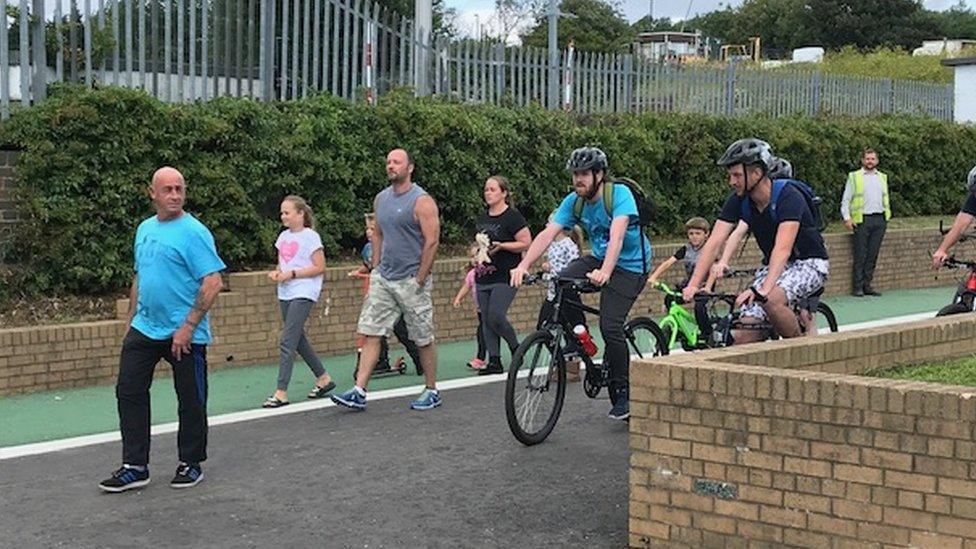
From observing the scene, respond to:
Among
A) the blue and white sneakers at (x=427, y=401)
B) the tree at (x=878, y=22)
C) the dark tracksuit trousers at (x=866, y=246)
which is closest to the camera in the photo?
the blue and white sneakers at (x=427, y=401)

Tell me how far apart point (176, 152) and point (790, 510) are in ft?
25.3

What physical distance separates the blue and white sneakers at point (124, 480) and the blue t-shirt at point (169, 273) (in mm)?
750

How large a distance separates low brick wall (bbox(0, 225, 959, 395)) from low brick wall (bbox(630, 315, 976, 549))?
5751 millimetres

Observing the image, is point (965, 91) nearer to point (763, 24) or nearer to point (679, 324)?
point (679, 324)

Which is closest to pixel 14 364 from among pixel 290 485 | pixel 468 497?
pixel 290 485

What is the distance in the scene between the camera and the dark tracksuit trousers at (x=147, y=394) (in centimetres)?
725

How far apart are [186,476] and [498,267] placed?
4218 mm

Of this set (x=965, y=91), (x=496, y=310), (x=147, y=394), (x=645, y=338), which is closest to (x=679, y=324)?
(x=645, y=338)

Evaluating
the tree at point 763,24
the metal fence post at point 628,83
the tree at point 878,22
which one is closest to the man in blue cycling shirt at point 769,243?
the metal fence post at point 628,83

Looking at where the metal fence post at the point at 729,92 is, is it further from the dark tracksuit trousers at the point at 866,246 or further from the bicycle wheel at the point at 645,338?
the bicycle wheel at the point at 645,338

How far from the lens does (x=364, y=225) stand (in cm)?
1342

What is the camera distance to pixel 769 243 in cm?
818

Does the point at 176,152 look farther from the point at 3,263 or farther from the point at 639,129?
the point at 639,129

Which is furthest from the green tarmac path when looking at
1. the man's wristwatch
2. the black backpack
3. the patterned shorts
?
the man's wristwatch
